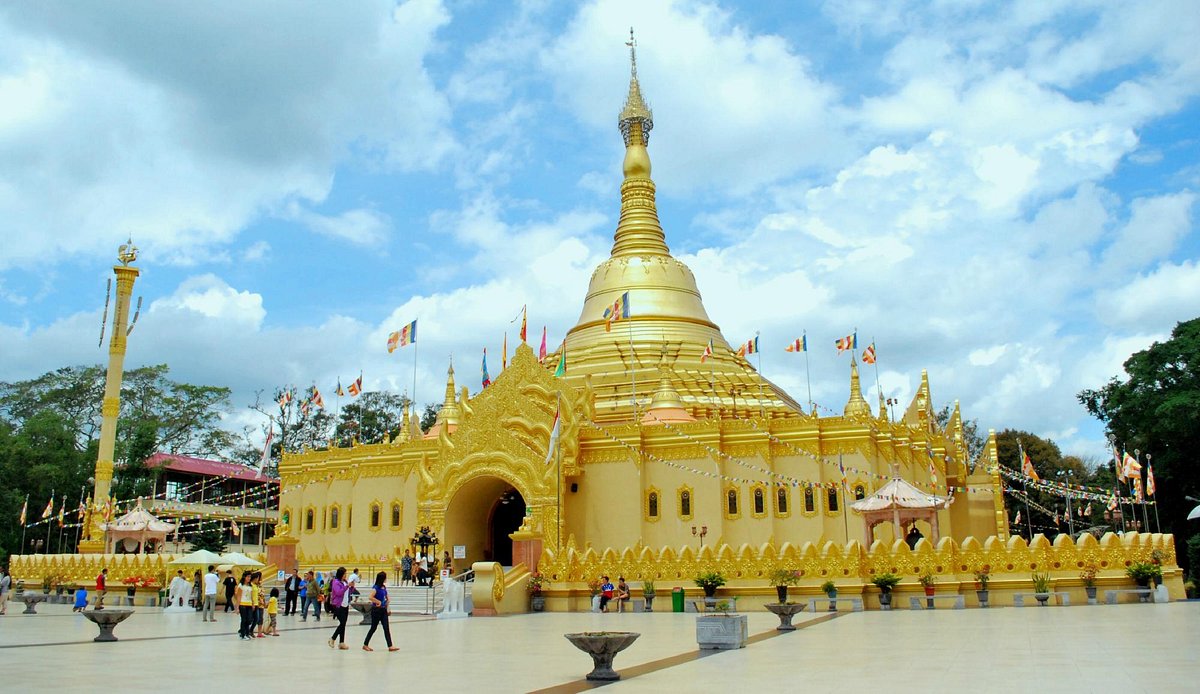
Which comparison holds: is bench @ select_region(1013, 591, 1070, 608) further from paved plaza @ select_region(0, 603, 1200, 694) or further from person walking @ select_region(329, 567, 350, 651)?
person walking @ select_region(329, 567, 350, 651)

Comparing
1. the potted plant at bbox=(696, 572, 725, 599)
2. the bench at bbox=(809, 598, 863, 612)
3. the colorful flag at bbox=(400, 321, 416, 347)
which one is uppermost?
the colorful flag at bbox=(400, 321, 416, 347)

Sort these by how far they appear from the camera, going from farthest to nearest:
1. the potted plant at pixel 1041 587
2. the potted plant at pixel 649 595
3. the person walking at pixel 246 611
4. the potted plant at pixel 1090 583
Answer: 1. the potted plant at pixel 649 595
2. the potted plant at pixel 1090 583
3. the potted plant at pixel 1041 587
4. the person walking at pixel 246 611

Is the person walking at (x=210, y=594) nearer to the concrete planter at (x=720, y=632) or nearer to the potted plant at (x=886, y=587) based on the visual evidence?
the concrete planter at (x=720, y=632)

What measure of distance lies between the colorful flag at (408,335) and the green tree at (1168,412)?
27.9 m

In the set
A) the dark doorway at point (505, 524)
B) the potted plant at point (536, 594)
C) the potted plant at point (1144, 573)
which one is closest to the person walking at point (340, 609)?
the potted plant at point (536, 594)

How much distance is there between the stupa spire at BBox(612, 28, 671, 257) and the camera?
49.4 m

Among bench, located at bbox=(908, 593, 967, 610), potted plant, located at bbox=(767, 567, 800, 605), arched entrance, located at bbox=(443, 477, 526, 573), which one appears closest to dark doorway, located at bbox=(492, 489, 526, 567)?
arched entrance, located at bbox=(443, 477, 526, 573)

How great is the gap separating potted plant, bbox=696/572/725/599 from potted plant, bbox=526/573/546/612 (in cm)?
490

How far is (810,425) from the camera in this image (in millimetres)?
33656

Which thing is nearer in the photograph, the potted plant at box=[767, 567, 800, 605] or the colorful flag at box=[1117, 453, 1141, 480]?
the potted plant at box=[767, 567, 800, 605]

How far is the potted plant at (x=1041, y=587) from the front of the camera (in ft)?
80.4

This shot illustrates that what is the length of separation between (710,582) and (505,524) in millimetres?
Answer: 15331

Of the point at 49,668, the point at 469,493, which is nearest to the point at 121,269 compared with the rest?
the point at 469,493

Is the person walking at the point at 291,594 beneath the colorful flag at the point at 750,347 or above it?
beneath
